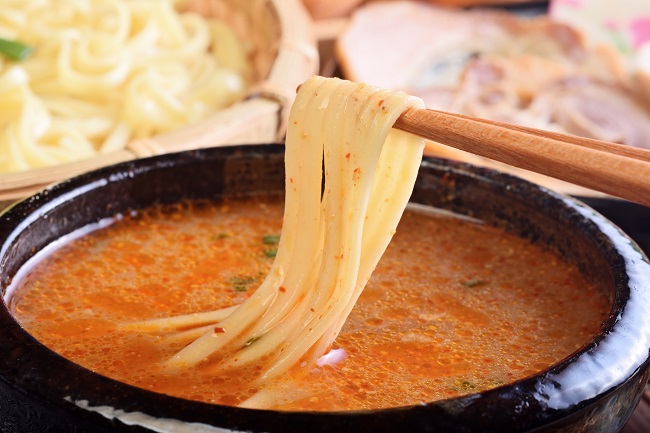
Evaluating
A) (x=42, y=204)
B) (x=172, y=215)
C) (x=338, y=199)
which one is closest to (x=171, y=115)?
(x=172, y=215)

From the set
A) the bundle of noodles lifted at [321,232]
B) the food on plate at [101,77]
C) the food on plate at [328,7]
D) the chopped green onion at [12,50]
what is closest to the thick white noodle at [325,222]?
the bundle of noodles lifted at [321,232]

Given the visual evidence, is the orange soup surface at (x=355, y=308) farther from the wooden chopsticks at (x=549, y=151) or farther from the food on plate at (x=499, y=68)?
the food on plate at (x=499, y=68)

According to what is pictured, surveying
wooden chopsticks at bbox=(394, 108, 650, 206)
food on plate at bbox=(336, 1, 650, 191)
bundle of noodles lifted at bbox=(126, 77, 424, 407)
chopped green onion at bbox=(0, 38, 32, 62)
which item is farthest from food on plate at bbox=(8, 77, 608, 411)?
food on plate at bbox=(336, 1, 650, 191)

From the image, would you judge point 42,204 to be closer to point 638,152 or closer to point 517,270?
point 517,270

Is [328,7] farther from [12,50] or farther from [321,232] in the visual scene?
[321,232]

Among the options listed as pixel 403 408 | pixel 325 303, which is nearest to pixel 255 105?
pixel 325 303

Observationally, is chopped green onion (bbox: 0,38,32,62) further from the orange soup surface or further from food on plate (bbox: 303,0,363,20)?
the orange soup surface
